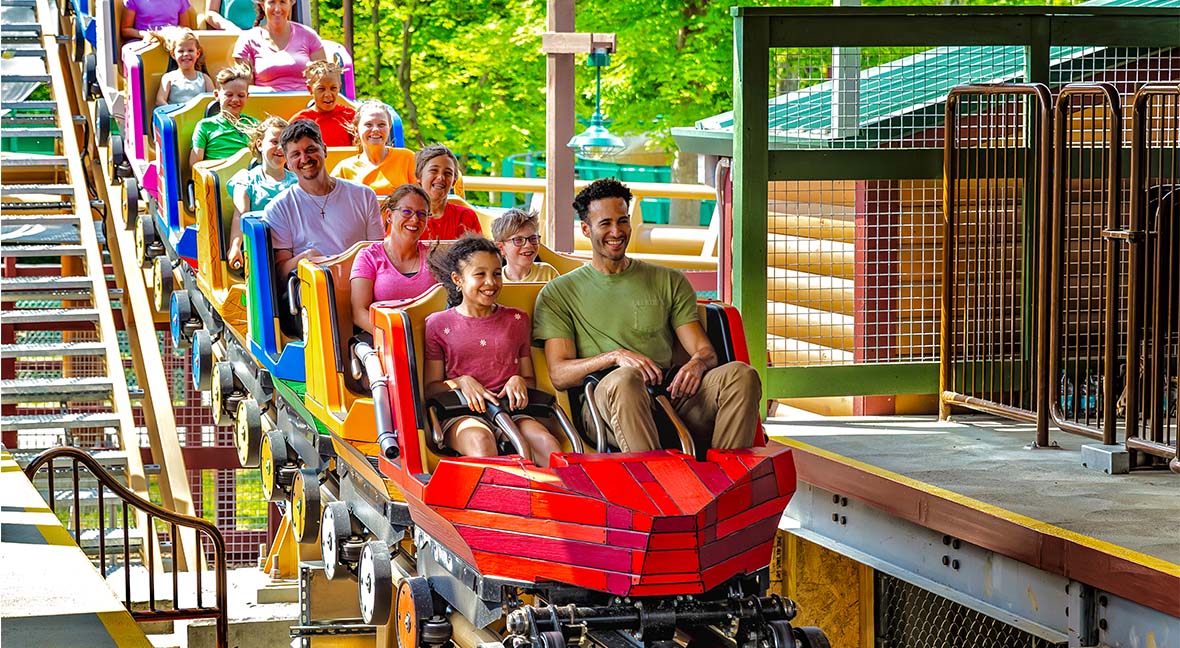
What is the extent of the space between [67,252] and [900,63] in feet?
17.7

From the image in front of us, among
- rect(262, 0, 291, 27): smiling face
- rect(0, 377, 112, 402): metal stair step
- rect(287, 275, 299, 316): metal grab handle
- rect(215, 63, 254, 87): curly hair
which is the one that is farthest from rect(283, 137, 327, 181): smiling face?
rect(262, 0, 291, 27): smiling face

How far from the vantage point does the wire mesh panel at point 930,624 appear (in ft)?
20.2

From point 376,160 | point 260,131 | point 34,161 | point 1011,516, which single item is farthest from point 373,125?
point 34,161

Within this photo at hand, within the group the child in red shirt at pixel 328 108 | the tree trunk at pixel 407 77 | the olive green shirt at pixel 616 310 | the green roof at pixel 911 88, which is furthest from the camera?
the tree trunk at pixel 407 77

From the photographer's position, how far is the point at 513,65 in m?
20.2

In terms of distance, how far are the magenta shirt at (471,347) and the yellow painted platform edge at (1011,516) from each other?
57.1 inches

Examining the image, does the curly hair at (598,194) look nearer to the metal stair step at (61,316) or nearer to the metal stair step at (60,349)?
the metal stair step at (60,349)

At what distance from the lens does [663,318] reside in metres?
5.30

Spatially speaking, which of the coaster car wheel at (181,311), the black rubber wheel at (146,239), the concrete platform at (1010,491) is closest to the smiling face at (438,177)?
the concrete platform at (1010,491)

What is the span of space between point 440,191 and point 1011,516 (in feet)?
9.69

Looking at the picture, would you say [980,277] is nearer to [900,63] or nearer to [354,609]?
[900,63]

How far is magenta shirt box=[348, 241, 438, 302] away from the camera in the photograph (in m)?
5.96

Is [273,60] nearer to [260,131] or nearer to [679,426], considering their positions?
[260,131]

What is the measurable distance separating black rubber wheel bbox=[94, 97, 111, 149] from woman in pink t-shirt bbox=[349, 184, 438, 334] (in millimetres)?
5030
